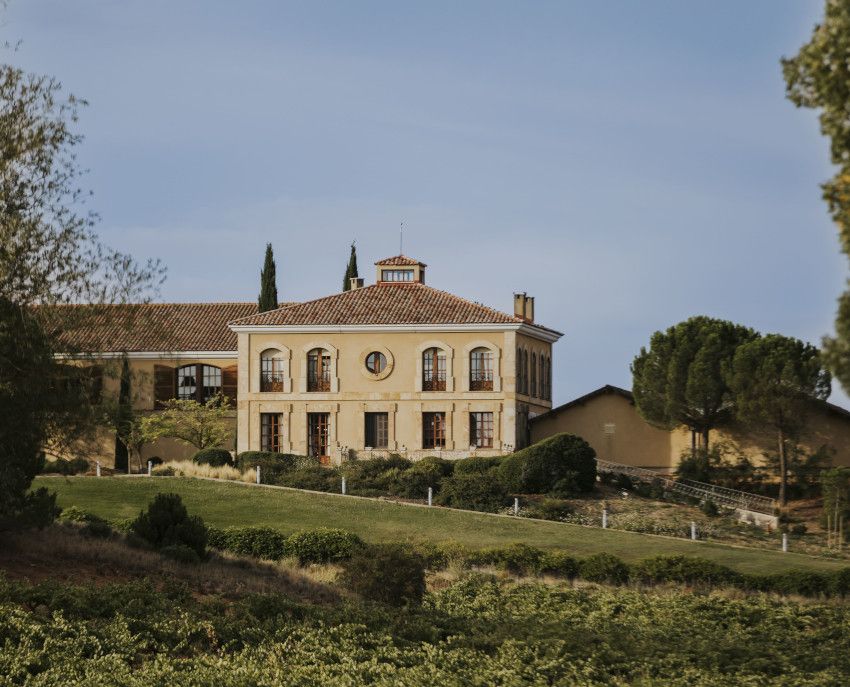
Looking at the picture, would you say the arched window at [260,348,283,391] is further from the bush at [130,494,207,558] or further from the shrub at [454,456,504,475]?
the bush at [130,494,207,558]

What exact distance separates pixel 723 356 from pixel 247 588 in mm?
Answer: 34214

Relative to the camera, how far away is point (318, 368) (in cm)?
6306

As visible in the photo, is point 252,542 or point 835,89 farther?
point 252,542

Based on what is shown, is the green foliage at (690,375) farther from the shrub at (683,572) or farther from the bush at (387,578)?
the bush at (387,578)

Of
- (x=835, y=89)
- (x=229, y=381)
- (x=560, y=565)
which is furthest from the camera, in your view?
(x=229, y=381)

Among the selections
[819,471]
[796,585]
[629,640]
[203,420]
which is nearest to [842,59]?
[629,640]

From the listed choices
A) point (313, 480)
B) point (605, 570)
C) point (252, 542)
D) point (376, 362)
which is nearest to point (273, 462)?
point (313, 480)

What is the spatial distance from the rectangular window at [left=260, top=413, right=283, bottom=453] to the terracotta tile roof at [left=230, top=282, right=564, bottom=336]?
3.83 m

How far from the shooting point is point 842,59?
15836 millimetres

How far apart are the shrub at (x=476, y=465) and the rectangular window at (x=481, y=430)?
16.9ft

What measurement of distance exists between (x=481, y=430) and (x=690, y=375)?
8.60 meters

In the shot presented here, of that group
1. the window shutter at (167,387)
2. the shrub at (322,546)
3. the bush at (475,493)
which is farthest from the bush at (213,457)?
the shrub at (322,546)

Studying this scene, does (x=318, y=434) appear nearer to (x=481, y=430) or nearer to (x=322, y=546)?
(x=481, y=430)

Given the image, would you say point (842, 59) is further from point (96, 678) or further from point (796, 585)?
point (796, 585)
